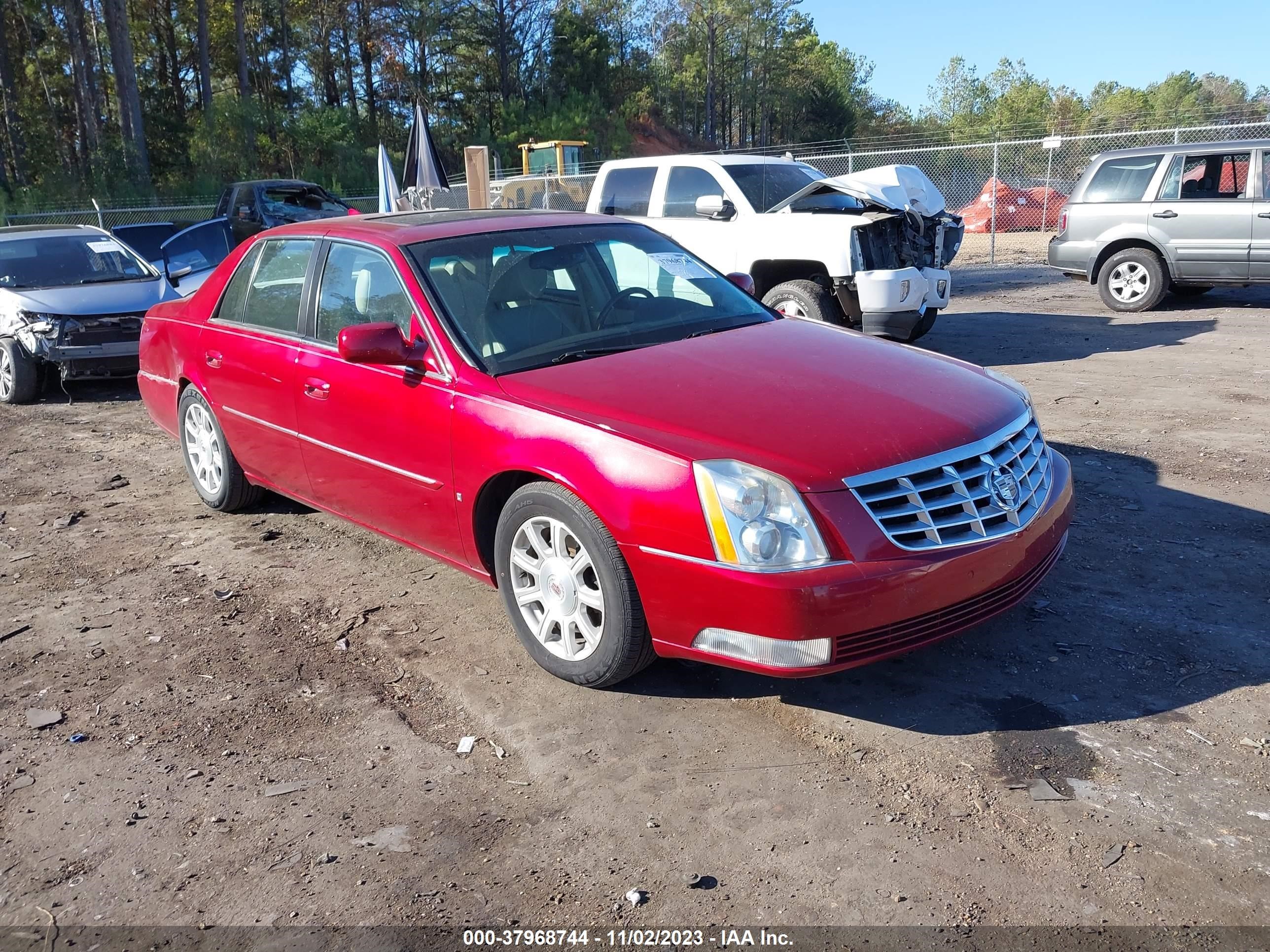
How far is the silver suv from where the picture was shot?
10.8m

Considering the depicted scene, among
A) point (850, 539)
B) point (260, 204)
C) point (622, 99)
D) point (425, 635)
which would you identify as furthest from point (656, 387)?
point (622, 99)

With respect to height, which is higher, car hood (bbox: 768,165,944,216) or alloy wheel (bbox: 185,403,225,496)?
car hood (bbox: 768,165,944,216)

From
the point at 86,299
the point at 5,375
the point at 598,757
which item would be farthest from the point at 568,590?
the point at 5,375

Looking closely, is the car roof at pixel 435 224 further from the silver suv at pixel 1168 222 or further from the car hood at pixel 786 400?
the silver suv at pixel 1168 222

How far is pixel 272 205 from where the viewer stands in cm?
1745

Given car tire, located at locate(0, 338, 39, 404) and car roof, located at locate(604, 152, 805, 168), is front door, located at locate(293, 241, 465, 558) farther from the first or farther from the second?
car tire, located at locate(0, 338, 39, 404)

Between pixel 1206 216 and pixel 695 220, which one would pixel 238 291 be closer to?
pixel 695 220

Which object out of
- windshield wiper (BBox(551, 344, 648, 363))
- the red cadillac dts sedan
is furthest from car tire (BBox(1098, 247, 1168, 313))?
windshield wiper (BBox(551, 344, 648, 363))

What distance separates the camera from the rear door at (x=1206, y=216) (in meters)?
10.8

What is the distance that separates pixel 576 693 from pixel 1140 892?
1.87 m

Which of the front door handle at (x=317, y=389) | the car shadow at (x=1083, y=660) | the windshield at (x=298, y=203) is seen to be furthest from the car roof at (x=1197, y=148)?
the windshield at (x=298, y=203)

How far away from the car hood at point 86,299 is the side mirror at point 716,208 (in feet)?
16.9

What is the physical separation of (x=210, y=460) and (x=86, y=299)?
4676 millimetres

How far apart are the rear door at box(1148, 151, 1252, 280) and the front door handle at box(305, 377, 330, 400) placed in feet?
32.9
